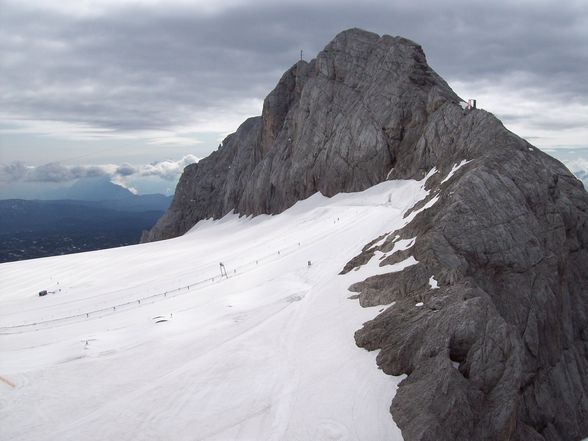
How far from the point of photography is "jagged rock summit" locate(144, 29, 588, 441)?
15969 mm

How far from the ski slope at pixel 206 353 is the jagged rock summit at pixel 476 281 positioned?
1.61 m

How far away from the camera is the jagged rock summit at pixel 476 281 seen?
629 inches

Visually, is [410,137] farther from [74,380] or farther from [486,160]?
[74,380]

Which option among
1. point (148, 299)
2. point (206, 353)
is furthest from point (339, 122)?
point (206, 353)

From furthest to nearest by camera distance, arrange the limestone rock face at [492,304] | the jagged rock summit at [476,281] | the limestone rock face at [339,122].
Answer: the limestone rock face at [339,122] → the jagged rock summit at [476,281] → the limestone rock face at [492,304]

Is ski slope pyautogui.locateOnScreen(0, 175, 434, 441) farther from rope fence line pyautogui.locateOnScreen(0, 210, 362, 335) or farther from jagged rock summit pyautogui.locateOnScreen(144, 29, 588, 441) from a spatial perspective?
jagged rock summit pyautogui.locateOnScreen(144, 29, 588, 441)

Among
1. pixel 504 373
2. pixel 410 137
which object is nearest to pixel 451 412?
pixel 504 373

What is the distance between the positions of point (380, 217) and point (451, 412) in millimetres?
30989

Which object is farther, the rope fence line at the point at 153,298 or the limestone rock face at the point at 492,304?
the rope fence line at the point at 153,298

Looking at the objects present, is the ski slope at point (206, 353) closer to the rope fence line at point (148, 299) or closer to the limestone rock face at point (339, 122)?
→ the rope fence line at point (148, 299)

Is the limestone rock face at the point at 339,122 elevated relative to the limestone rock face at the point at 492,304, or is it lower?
elevated

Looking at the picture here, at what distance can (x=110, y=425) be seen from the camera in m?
18.1

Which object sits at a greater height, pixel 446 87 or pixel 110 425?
pixel 446 87

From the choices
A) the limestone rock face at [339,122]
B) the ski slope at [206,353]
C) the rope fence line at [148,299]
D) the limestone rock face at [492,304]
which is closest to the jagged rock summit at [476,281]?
the limestone rock face at [492,304]
